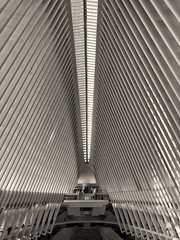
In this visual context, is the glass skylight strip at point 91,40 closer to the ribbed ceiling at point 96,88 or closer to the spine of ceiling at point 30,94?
the ribbed ceiling at point 96,88

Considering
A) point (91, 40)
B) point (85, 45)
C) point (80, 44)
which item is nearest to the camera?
point (91, 40)

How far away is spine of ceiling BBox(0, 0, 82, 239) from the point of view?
1048cm

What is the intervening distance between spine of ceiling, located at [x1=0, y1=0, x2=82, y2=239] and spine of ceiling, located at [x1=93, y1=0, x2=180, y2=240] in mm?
2316

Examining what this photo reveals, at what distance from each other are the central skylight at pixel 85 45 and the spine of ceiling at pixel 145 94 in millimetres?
1008

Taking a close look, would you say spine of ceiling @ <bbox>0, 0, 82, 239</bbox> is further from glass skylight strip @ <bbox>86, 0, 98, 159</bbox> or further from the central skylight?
glass skylight strip @ <bbox>86, 0, 98, 159</bbox>

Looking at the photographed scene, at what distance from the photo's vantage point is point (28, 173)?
18.4 m

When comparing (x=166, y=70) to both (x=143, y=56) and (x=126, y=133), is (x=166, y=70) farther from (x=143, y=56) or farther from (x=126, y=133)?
(x=126, y=133)

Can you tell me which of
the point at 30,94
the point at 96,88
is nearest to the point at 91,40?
the point at 96,88

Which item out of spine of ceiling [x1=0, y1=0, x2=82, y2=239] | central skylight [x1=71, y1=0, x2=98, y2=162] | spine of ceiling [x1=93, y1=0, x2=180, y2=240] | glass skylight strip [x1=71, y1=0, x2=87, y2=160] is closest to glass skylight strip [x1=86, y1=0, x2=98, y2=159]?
central skylight [x1=71, y1=0, x2=98, y2=162]

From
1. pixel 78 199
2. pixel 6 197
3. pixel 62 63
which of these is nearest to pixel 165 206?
pixel 6 197

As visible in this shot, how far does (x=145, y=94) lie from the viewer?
12953mm

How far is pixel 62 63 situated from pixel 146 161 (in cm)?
687

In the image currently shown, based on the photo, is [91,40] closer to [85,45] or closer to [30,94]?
[85,45]

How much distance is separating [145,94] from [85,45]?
27.1ft
